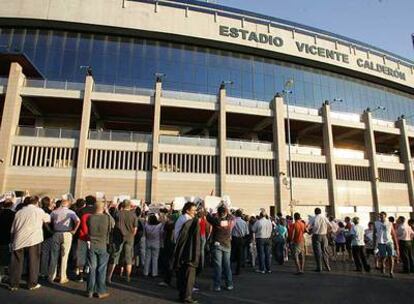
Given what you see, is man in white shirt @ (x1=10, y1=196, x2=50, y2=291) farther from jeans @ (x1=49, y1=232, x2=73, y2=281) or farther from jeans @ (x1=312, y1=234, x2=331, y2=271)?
jeans @ (x1=312, y1=234, x2=331, y2=271)

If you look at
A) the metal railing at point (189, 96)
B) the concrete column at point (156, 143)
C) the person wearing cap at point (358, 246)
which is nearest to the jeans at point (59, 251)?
the person wearing cap at point (358, 246)

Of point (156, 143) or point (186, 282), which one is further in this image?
point (156, 143)

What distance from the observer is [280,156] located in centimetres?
3459

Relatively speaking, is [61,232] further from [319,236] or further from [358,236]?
[358,236]

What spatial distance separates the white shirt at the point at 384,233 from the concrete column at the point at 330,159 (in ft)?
84.8

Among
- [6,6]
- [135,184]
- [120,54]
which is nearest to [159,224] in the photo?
[135,184]

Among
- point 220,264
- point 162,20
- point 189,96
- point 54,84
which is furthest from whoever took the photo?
point 162,20

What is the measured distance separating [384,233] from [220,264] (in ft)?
20.3

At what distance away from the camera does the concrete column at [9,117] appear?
28.9 m

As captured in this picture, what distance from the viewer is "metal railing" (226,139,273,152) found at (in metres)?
34.0

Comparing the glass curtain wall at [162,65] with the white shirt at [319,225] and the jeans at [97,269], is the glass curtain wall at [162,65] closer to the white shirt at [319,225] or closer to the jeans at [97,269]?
the white shirt at [319,225]

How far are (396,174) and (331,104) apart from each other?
36.8 ft

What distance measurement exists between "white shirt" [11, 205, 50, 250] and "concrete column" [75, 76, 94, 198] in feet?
75.5

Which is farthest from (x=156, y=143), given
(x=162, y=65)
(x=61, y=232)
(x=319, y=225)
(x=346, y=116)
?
(x=61, y=232)
